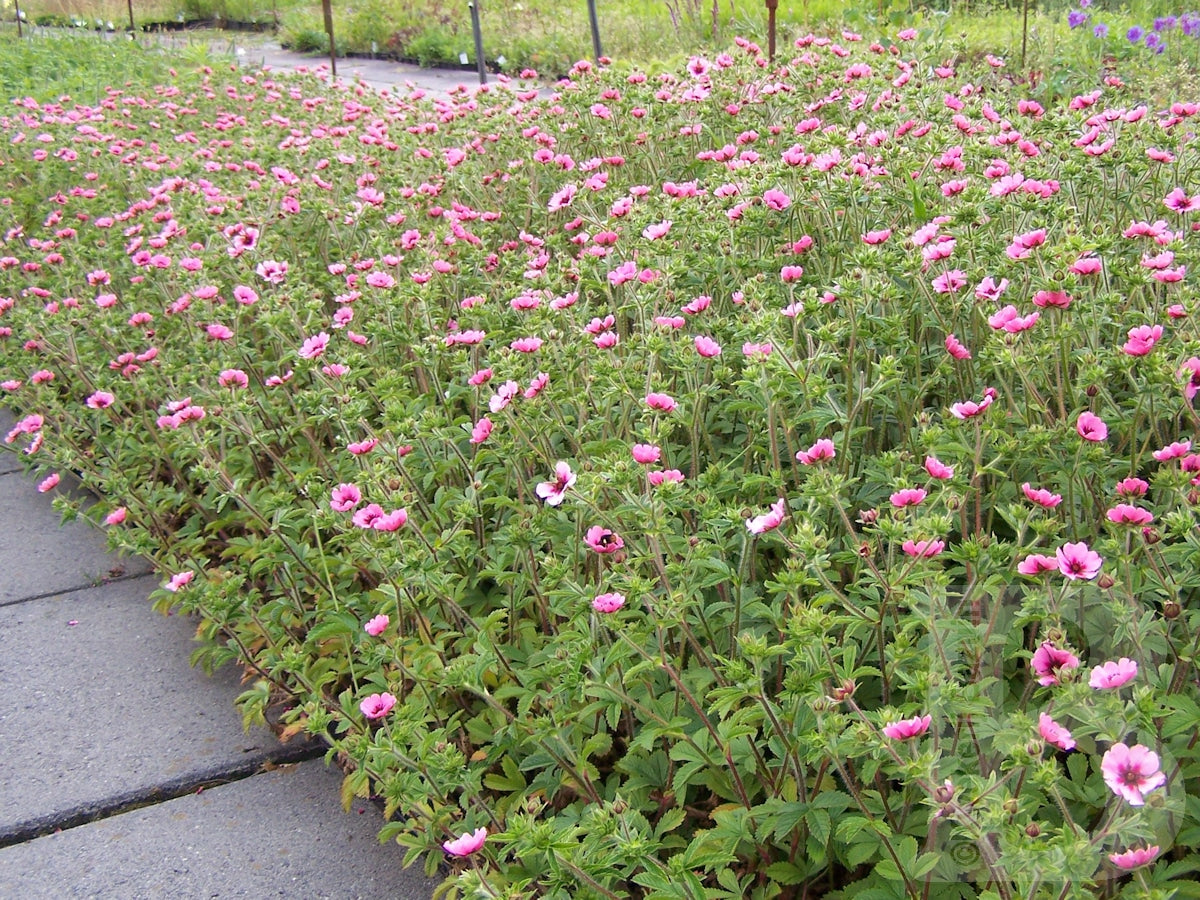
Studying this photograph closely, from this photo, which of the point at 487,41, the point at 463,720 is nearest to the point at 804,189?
the point at 463,720

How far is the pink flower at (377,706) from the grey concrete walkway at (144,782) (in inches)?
16.1

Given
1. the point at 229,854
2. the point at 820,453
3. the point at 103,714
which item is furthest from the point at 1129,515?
the point at 103,714

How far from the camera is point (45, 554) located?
12.1 ft

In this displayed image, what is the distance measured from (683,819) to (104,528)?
2.34 metres

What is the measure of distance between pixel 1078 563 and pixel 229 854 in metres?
1.85

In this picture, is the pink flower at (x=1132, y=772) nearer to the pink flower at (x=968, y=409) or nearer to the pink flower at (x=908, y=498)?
the pink flower at (x=908, y=498)

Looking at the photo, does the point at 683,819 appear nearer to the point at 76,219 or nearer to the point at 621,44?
the point at 76,219

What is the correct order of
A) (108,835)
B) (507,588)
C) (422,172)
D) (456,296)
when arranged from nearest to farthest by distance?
(108,835), (507,588), (456,296), (422,172)

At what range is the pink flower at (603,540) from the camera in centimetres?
207

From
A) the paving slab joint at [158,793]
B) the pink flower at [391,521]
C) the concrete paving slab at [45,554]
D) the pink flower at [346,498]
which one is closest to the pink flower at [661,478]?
the pink flower at [391,521]

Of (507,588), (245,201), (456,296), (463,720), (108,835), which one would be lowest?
(108,835)

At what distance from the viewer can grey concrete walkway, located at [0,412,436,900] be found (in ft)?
7.50

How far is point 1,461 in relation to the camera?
447 centimetres

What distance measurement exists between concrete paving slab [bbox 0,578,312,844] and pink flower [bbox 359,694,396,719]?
2.21 ft
